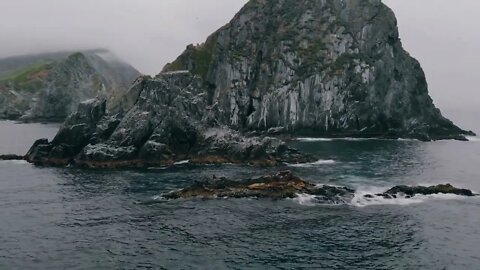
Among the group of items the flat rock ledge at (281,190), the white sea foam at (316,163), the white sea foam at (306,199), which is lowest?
the white sea foam at (306,199)

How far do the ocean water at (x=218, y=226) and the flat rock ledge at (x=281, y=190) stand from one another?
2.59 metres

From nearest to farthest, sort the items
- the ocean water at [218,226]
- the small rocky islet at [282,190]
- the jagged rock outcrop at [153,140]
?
the ocean water at [218,226], the small rocky islet at [282,190], the jagged rock outcrop at [153,140]

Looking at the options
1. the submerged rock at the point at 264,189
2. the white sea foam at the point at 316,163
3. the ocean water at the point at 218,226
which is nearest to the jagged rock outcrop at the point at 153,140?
the white sea foam at the point at 316,163

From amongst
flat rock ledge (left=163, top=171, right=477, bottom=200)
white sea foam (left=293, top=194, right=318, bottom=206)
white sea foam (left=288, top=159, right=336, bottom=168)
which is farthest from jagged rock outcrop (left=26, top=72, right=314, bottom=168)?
white sea foam (left=293, top=194, right=318, bottom=206)

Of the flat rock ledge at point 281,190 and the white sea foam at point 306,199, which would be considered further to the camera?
the flat rock ledge at point 281,190

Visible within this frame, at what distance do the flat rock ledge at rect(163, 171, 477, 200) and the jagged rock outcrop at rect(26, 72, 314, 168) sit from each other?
32.0 meters

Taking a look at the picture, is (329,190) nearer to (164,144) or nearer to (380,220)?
(380,220)

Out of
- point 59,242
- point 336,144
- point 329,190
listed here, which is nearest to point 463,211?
point 329,190

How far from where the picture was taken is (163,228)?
73938 millimetres

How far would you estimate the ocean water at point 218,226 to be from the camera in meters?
61.8

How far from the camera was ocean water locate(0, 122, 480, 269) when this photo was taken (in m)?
61.8

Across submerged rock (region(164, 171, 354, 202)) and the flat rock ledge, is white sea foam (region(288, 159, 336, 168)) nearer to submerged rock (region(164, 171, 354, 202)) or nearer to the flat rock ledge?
the flat rock ledge

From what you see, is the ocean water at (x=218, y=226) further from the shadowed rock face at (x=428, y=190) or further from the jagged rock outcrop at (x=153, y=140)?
the jagged rock outcrop at (x=153, y=140)

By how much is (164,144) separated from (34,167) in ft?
108
